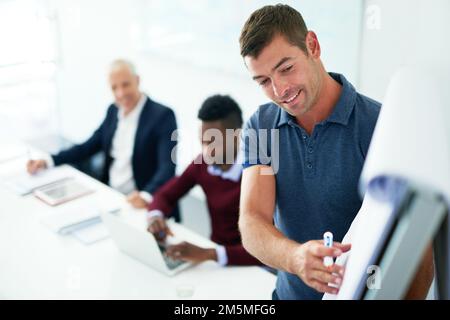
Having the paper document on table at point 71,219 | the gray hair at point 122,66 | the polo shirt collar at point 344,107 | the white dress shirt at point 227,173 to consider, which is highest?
the polo shirt collar at point 344,107

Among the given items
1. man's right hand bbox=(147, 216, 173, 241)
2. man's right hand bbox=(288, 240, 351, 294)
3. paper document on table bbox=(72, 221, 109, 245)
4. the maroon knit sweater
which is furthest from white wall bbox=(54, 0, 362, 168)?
man's right hand bbox=(288, 240, 351, 294)

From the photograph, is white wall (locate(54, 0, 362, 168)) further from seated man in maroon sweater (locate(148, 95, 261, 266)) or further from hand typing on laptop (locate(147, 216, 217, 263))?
hand typing on laptop (locate(147, 216, 217, 263))

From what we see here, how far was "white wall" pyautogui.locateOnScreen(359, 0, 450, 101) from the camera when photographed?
2152 mm

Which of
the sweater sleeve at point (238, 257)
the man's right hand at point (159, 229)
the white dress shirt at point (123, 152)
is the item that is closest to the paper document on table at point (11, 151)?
the white dress shirt at point (123, 152)

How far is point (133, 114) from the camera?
281cm

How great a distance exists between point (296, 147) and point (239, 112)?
36.3 inches

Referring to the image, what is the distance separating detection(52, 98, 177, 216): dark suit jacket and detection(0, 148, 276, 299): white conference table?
1.89ft

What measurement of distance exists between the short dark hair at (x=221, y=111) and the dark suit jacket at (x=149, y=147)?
1.83ft

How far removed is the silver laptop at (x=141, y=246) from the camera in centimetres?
177

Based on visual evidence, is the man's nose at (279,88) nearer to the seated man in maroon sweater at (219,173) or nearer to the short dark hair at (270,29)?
the short dark hair at (270,29)

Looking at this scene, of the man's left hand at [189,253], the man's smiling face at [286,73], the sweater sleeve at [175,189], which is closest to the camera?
the man's smiling face at [286,73]

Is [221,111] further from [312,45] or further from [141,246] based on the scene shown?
[312,45]
